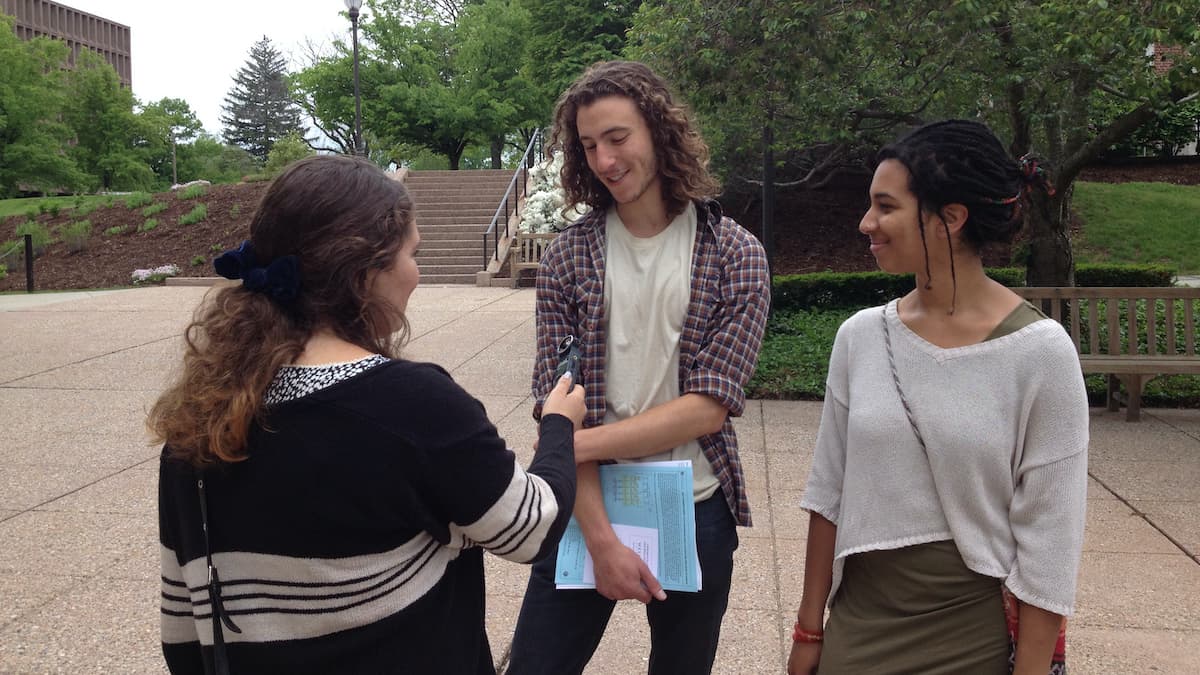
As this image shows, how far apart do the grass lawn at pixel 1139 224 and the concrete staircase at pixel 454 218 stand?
12167 millimetres

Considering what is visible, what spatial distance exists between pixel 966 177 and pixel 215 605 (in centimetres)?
152

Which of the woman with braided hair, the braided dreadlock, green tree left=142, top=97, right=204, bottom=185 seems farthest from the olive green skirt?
green tree left=142, top=97, right=204, bottom=185

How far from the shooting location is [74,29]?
92562mm

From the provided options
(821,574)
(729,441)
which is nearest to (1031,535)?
(821,574)

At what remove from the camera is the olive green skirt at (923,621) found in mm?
1809

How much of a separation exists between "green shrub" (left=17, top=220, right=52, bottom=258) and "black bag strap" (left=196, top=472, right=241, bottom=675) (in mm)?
23645

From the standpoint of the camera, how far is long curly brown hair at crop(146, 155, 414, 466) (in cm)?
154

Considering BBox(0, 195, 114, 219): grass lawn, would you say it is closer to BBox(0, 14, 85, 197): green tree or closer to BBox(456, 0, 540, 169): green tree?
BBox(0, 14, 85, 197): green tree

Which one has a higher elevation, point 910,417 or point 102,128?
point 102,128

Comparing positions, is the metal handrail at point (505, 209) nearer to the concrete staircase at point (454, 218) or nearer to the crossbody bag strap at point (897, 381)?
the concrete staircase at point (454, 218)

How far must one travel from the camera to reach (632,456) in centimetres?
204

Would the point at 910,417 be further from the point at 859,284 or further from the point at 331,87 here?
the point at 331,87

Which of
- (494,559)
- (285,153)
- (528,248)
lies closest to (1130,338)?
(494,559)

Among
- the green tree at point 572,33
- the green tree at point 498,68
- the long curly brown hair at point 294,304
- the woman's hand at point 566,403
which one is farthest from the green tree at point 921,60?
the green tree at point 498,68
